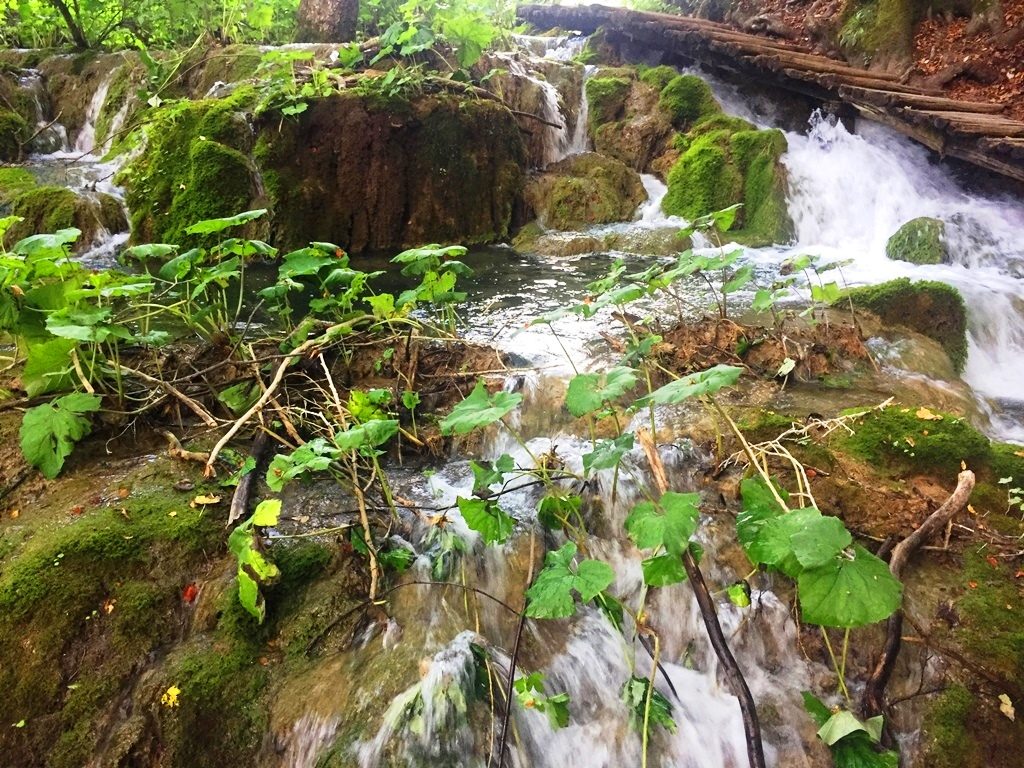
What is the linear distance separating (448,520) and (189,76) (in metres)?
9.72

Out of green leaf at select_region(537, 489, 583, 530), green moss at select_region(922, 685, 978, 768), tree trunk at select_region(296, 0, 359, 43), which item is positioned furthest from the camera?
tree trunk at select_region(296, 0, 359, 43)

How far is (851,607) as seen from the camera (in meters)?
1.44

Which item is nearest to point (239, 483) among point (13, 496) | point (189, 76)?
point (13, 496)

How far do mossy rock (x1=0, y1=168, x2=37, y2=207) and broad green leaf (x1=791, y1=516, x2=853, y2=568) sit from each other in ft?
25.4

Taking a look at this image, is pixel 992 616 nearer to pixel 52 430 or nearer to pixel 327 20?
pixel 52 430

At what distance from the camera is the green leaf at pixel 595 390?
1980 mm

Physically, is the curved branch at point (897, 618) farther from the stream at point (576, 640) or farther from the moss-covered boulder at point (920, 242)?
the moss-covered boulder at point (920, 242)

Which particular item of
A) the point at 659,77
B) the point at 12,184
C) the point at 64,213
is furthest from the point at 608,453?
the point at 659,77

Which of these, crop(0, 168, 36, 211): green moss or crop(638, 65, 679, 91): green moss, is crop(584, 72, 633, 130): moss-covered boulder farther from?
crop(0, 168, 36, 211): green moss

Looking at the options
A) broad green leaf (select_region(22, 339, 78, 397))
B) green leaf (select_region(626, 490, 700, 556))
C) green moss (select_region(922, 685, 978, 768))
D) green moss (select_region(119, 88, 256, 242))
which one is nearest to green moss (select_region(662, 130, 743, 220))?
green moss (select_region(119, 88, 256, 242))

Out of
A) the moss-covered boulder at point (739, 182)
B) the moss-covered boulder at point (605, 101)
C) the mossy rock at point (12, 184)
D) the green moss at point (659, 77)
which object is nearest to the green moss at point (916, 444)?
the moss-covered boulder at point (739, 182)

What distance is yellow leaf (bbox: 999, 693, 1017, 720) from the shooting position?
1.94 m

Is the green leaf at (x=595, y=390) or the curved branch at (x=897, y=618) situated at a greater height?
the green leaf at (x=595, y=390)

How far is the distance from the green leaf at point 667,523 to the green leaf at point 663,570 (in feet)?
0.26
